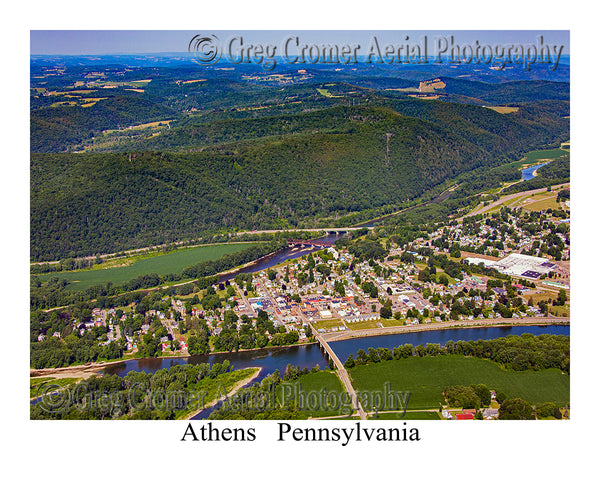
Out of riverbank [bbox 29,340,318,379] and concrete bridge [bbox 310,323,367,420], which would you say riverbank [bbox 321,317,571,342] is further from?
riverbank [bbox 29,340,318,379]

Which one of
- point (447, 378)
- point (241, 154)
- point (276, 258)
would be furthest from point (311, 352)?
point (241, 154)

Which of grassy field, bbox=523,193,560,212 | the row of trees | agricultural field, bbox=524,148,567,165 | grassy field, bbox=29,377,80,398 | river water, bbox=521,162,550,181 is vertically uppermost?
agricultural field, bbox=524,148,567,165

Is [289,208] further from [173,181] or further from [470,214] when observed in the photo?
[470,214]

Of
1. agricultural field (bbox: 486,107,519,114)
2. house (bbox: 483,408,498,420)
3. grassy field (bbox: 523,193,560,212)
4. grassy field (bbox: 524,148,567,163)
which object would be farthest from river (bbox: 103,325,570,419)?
agricultural field (bbox: 486,107,519,114)

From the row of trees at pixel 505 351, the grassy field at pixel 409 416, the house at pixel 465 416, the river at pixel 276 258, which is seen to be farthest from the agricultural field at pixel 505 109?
the grassy field at pixel 409 416

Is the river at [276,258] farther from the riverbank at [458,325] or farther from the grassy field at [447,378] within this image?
the grassy field at [447,378]

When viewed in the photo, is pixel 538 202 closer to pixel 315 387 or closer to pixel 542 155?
pixel 542 155

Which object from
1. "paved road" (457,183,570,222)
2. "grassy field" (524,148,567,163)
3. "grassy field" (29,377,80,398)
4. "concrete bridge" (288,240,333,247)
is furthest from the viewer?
"grassy field" (524,148,567,163)

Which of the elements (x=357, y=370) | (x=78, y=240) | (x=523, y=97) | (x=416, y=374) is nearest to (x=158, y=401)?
(x=357, y=370)
